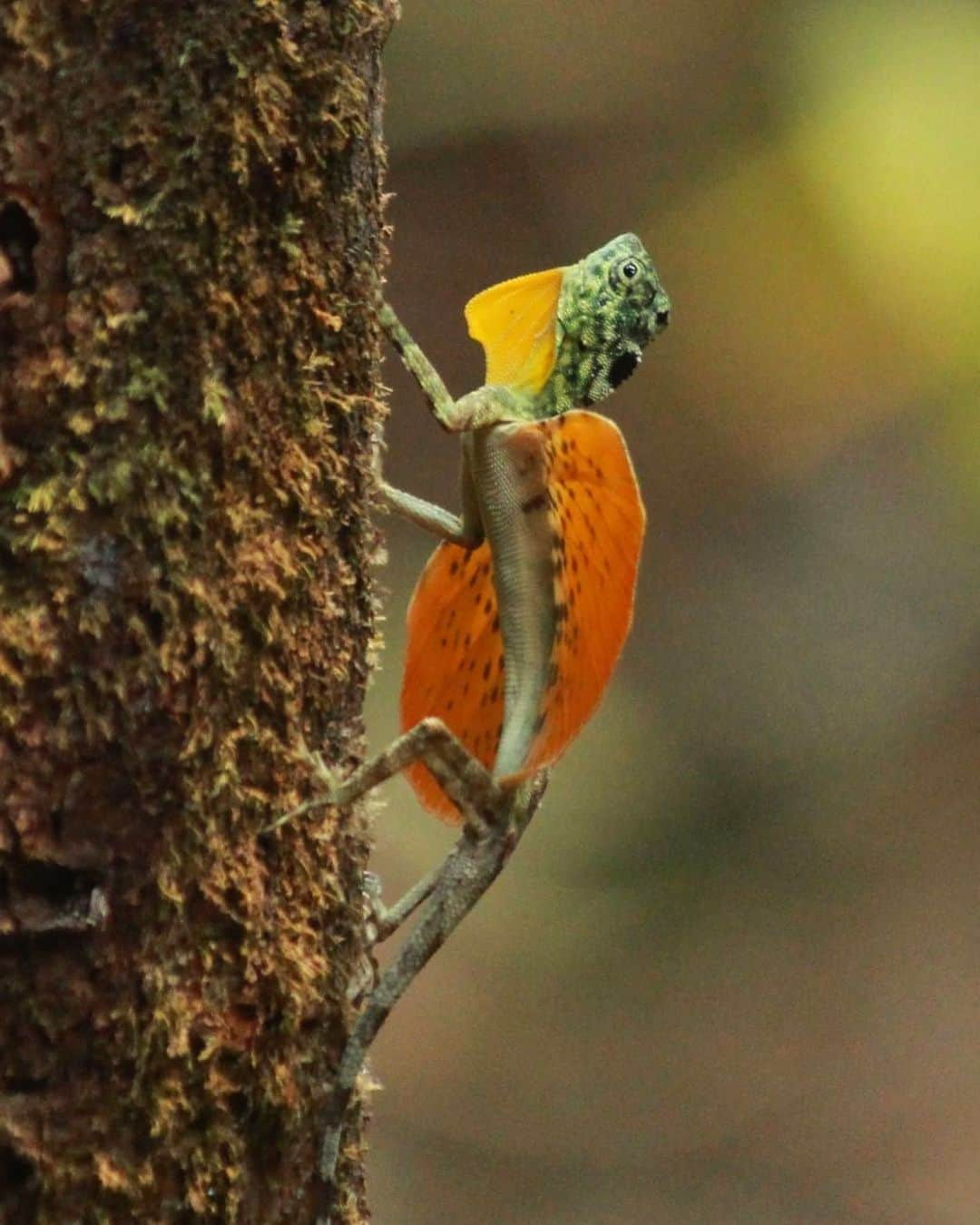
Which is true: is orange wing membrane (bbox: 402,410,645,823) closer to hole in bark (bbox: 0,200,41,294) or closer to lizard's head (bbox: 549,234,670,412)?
lizard's head (bbox: 549,234,670,412)

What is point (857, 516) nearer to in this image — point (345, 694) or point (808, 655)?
point (808, 655)

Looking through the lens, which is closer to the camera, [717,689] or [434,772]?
[434,772]

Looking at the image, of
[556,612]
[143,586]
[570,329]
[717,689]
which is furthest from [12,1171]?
[717,689]

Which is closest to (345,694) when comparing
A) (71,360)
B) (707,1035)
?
(71,360)

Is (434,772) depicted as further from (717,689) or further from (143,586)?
(717,689)

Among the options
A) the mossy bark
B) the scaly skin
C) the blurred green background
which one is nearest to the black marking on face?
the scaly skin
